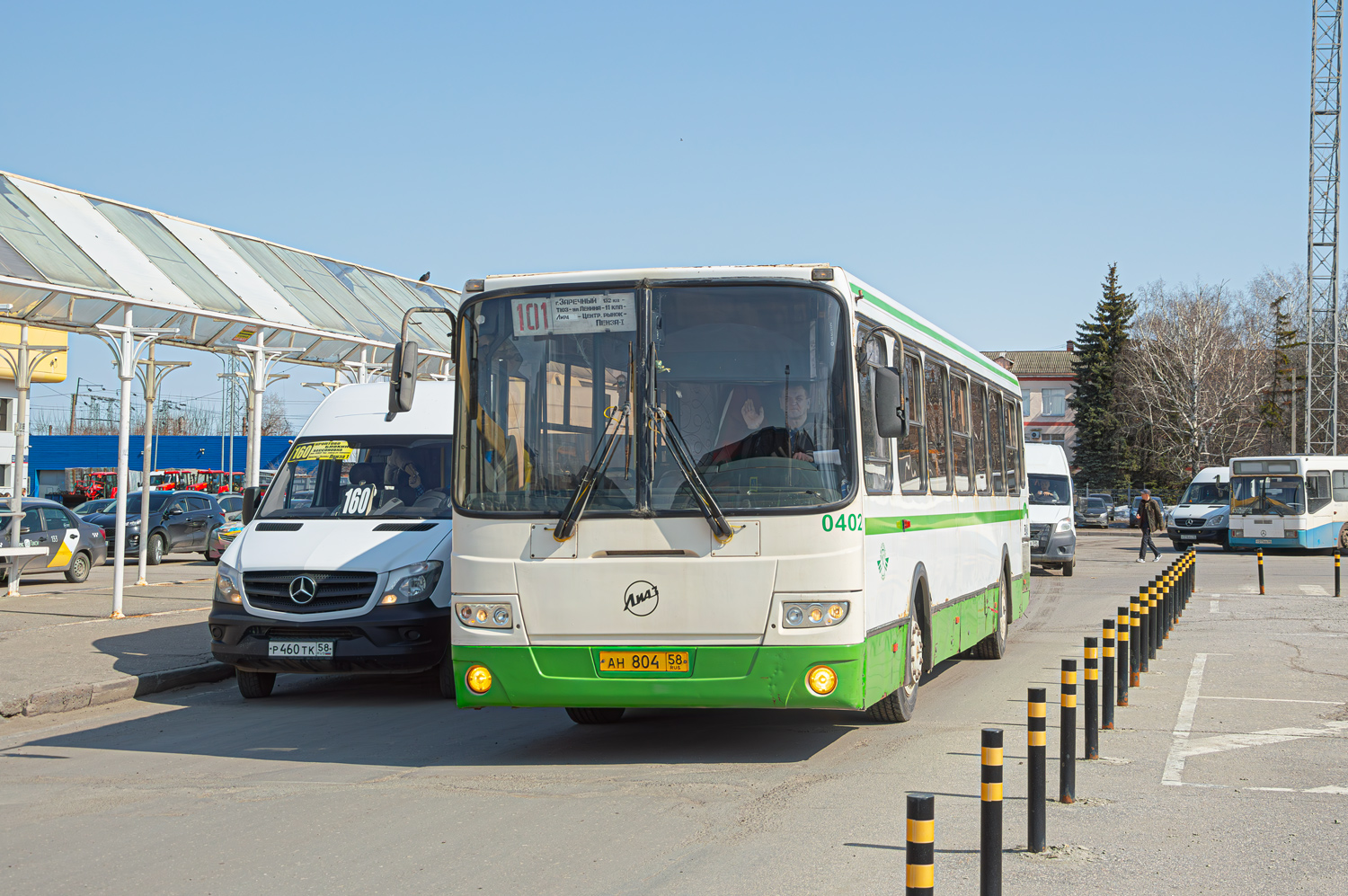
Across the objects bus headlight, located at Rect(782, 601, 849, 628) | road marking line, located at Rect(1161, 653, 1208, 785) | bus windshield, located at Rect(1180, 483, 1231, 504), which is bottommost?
road marking line, located at Rect(1161, 653, 1208, 785)

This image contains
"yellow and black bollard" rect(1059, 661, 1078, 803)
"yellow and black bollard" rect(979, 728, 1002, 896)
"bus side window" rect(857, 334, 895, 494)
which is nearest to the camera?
"yellow and black bollard" rect(979, 728, 1002, 896)

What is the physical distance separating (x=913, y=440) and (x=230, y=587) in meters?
5.65

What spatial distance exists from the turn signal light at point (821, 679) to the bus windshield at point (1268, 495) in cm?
3230

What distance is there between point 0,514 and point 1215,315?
62657mm

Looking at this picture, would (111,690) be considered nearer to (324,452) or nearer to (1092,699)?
(324,452)

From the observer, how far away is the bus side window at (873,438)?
318 inches

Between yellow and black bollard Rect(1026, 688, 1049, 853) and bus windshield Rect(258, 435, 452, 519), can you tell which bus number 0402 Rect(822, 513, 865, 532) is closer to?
yellow and black bollard Rect(1026, 688, 1049, 853)

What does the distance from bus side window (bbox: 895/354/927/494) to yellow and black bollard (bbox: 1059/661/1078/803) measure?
8.02 feet

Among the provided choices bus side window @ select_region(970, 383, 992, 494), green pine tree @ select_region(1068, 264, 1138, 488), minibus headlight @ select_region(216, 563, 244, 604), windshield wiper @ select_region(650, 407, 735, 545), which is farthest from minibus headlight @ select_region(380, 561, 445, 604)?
green pine tree @ select_region(1068, 264, 1138, 488)

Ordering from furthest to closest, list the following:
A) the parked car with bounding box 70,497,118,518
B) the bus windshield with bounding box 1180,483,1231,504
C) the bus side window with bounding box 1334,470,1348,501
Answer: the bus windshield with bounding box 1180,483,1231,504
the bus side window with bounding box 1334,470,1348,501
the parked car with bounding box 70,497,118,518

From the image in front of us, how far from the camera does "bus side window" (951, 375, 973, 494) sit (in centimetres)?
1123

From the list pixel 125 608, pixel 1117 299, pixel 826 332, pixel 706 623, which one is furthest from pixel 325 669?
pixel 1117 299

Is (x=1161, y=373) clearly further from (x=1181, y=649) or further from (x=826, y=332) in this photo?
(x=826, y=332)

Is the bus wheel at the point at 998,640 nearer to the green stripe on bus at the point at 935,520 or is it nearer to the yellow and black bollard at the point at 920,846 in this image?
the green stripe on bus at the point at 935,520
